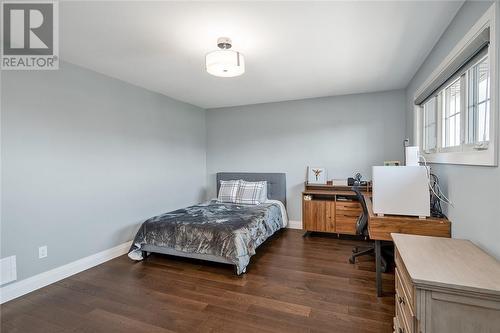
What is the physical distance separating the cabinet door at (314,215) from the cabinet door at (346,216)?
0.69 feet

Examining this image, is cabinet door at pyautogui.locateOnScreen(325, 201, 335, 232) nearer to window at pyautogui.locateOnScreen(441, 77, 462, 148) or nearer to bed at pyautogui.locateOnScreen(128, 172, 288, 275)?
bed at pyautogui.locateOnScreen(128, 172, 288, 275)

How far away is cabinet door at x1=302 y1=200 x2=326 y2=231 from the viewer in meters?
3.76

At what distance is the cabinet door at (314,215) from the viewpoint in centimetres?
376

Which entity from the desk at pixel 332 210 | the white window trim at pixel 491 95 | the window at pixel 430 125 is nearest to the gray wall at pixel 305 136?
the desk at pixel 332 210

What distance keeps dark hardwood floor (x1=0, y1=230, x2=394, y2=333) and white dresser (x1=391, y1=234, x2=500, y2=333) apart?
0.85m

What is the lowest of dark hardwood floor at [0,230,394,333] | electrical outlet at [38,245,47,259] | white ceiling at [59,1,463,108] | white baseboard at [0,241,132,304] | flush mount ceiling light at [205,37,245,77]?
dark hardwood floor at [0,230,394,333]

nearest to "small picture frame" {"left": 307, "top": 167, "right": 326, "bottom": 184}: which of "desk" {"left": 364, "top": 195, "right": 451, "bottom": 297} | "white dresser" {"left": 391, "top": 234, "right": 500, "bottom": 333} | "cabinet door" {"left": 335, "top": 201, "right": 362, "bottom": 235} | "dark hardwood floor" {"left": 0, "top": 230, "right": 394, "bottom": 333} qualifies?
"cabinet door" {"left": 335, "top": 201, "right": 362, "bottom": 235}

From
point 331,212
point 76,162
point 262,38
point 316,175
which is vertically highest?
point 262,38

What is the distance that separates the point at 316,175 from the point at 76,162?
3.51m

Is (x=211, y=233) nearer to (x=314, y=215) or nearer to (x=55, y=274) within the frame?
(x=55, y=274)

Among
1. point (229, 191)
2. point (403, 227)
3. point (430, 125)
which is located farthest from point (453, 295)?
point (229, 191)

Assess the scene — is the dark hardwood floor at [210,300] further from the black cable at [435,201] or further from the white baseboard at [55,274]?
the black cable at [435,201]

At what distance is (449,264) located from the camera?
1.20 meters

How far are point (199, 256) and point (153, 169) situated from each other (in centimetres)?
172
